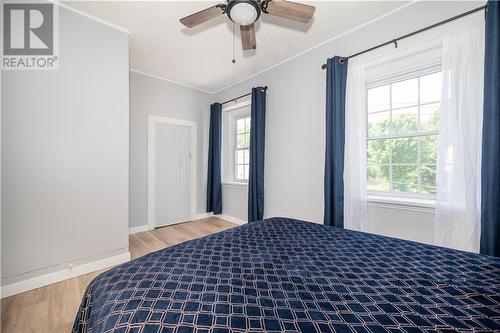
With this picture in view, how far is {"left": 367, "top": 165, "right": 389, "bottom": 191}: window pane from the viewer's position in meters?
2.33

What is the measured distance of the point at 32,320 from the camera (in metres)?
1.57

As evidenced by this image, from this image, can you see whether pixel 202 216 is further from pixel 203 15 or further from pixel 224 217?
pixel 203 15

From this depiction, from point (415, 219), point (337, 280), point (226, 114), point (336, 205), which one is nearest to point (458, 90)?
point (415, 219)

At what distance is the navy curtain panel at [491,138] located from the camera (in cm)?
155

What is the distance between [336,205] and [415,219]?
0.71 meters

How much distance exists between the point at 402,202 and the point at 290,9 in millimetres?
2006

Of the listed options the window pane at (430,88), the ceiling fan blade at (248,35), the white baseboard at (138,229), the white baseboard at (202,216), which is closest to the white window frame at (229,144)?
the white baseboard at (202,216)

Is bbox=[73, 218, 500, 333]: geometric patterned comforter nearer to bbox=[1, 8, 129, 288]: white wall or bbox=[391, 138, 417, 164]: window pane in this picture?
bbox=[391, 138, 417, 164]: window pane

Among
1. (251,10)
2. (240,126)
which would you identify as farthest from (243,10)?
(240,126)

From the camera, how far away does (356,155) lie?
234 centimetres

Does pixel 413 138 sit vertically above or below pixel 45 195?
above

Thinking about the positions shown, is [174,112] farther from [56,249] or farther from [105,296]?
[105,296]

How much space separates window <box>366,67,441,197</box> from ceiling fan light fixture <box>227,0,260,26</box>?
1598 mm

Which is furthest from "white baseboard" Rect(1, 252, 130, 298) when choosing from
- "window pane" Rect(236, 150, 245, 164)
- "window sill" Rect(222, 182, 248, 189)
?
"window pane" Rect(236, 150, 245, 164)
